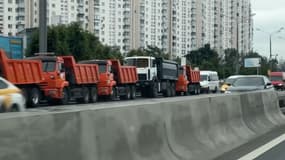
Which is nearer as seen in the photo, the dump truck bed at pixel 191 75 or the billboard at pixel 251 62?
the dump truck bed at pixel 191 75

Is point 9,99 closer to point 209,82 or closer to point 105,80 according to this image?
point 105,80

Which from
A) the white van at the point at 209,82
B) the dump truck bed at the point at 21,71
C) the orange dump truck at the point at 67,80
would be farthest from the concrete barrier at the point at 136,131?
the white van at the point at 209,82

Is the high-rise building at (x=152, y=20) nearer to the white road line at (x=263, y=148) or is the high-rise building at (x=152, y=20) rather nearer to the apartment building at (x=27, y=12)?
the apartment building at (x=27, y=12)

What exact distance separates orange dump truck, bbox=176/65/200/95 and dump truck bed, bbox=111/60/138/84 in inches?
363

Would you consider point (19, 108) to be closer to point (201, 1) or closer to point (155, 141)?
point (155, 141)

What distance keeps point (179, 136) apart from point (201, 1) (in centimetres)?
11018

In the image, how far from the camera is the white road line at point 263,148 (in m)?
10.9

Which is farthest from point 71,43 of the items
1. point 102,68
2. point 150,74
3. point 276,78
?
point 102,68

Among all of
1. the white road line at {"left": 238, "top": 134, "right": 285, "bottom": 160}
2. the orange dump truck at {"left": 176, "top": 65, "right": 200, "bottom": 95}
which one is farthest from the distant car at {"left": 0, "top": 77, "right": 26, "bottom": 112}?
the orange dump truck at {"left": 176, "top": 65, "right": 200, "bottom": 95}

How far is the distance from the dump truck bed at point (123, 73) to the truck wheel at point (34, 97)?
1040 centimetres

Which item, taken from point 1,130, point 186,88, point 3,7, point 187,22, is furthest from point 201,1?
point 1,130

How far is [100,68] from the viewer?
3797 centimetres

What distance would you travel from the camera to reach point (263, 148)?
12.2 m

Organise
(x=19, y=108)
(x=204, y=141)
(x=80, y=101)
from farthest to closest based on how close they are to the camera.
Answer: (x=80, y=101)
(x=19, y=108)
(x=204, y=141)
